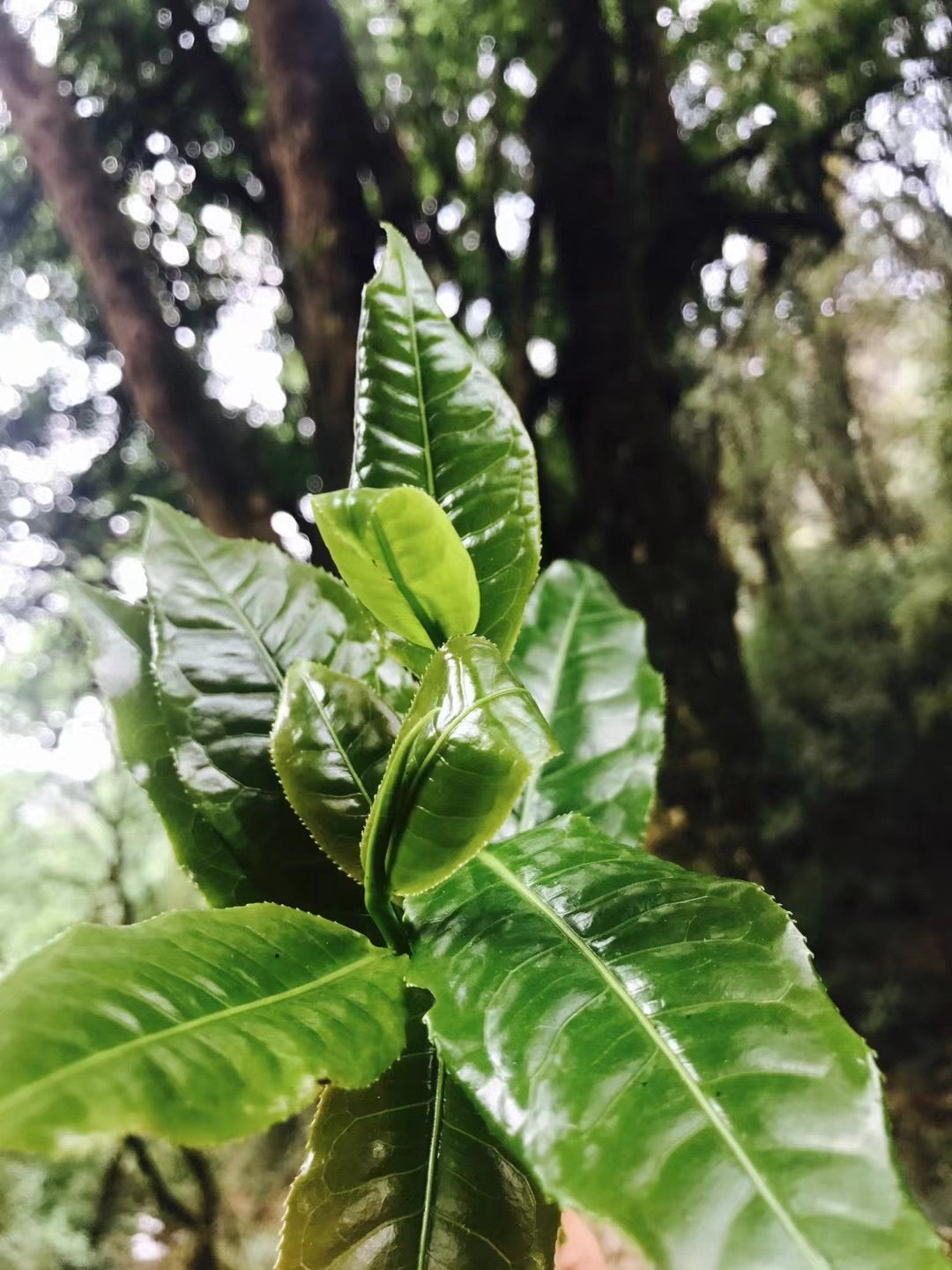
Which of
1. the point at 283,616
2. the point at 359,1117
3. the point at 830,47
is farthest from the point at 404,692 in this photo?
→ the point at 830,47

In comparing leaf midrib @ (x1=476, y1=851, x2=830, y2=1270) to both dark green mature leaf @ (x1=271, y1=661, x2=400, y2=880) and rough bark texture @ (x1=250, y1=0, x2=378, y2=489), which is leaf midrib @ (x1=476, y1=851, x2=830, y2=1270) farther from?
rough bark texture @ (x1=250, y1=0, x2=378, y2=489)

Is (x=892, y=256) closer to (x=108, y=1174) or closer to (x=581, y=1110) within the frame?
(x=581, y=1110)

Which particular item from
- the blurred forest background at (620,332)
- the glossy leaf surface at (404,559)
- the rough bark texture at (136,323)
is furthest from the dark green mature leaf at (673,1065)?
the rough bark texture at (136,323)

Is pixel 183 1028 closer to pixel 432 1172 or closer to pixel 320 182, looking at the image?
pixel 432 1172

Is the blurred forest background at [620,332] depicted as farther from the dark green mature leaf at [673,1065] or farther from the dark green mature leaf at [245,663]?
the dark green mature leaf at [673,1065]

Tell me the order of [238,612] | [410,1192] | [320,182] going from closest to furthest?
[410,1192] → [238,612] → [320,182]

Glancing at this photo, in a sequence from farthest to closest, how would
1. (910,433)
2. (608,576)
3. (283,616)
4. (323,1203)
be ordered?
(910,433), (608,576), (283,616), (323,1203)

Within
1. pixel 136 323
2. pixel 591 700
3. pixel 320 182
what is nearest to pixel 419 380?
pixel 591 700
